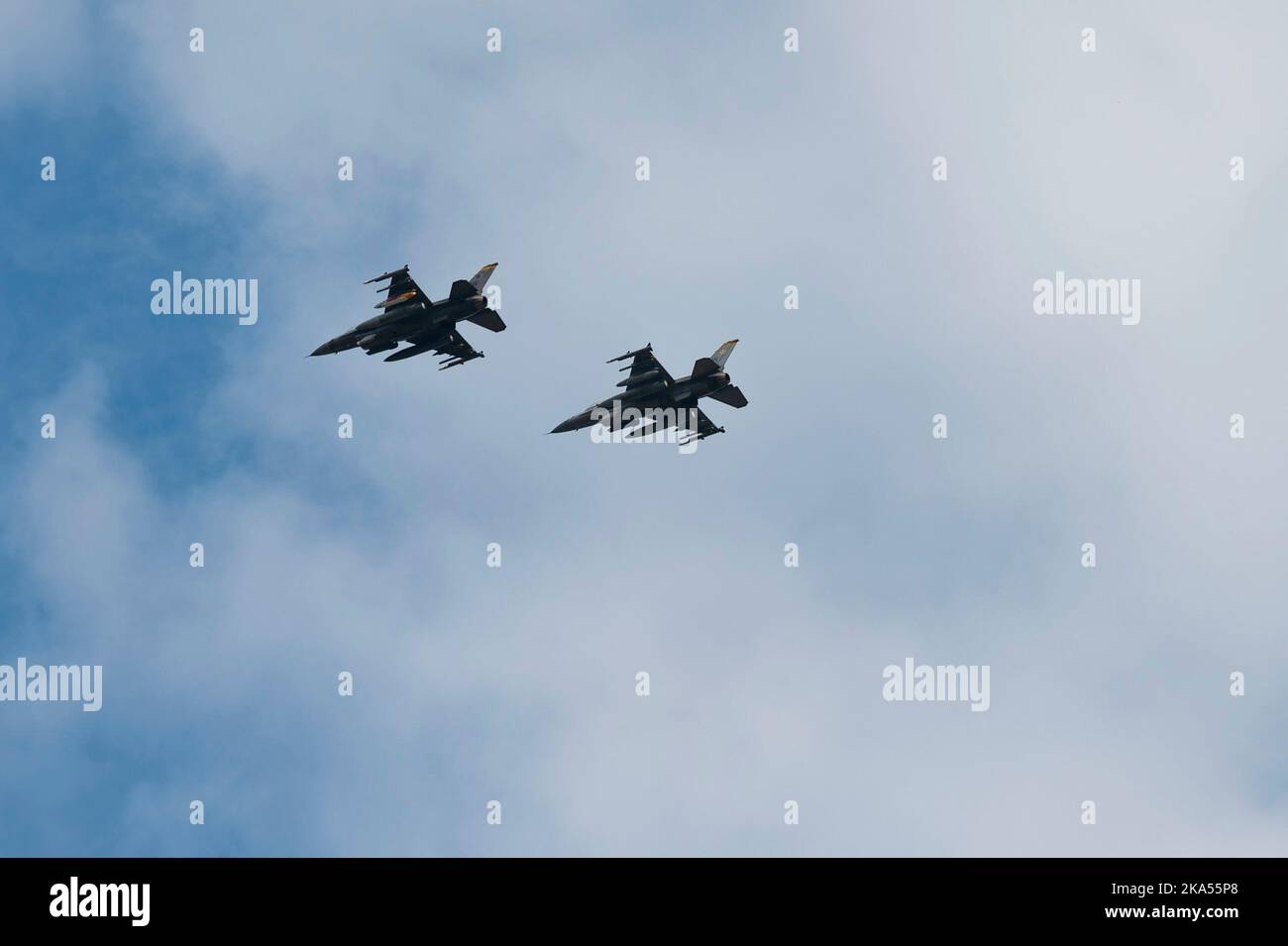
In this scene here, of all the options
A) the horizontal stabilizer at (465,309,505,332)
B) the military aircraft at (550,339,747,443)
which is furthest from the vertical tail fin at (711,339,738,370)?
the horizontal stabilizer at (465,309,505,332)

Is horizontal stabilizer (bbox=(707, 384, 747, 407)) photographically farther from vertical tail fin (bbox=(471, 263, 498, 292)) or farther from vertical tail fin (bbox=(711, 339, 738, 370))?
vertical tail fin (bbox=(471, 263, 498, 292))

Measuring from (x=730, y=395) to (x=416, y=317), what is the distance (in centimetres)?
2210

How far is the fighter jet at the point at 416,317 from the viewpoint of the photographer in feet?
433

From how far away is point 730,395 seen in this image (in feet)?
436

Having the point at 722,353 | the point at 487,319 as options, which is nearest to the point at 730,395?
the point at 722,353

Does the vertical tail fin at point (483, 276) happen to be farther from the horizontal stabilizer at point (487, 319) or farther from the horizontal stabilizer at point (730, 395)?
the horizontal stabilizer at point (730, 395)

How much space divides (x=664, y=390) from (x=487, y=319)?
13061mm

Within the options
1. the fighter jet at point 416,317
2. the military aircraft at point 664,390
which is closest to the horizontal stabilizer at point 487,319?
→ the fighter jet at point 416,317

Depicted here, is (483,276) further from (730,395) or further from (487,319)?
(730,395)

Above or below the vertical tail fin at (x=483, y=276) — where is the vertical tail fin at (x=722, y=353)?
below

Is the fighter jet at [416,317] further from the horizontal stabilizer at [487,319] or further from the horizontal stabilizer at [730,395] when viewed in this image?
the horizontal stabilizer at [730,395]

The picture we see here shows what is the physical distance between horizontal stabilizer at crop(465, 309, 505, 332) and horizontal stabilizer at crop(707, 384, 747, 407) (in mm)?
15397

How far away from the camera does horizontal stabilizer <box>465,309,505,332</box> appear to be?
133 metres
